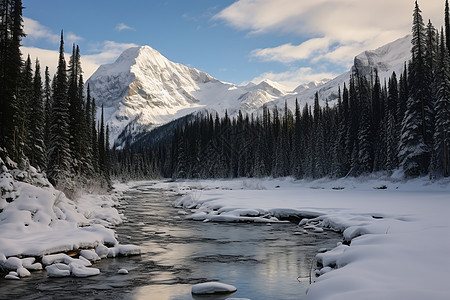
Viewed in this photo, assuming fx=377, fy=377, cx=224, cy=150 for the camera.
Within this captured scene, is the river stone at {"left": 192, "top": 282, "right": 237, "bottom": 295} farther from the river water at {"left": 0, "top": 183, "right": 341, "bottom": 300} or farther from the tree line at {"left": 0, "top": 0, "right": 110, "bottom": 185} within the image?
the tree line at {"left": 0, "top": 0, "right": 110, "bottom": 185}

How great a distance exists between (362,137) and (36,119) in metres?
44.7

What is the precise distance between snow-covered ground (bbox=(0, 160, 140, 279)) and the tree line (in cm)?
571

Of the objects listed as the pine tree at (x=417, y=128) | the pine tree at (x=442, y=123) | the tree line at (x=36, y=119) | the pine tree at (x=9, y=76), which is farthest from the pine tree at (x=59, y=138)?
the pine tree at (x=442, y=123)

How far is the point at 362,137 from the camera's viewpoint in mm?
57438

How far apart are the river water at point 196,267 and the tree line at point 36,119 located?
11769 millimetres

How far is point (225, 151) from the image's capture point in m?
112

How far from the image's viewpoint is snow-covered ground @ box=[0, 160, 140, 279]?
12141mm

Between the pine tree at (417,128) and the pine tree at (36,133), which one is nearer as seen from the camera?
the pine tree at (36,133)

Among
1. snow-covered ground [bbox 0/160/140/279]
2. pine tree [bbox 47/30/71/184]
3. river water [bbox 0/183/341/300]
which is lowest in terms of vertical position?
river water [bbox 0/183/341/300]

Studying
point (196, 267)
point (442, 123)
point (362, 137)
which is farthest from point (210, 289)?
point (362, 137)

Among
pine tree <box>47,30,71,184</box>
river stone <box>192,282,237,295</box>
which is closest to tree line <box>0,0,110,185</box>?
pine tree <box>47,30,71,184</box>

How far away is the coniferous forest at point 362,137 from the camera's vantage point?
41938mm

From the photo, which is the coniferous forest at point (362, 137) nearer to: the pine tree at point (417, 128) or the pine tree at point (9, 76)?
the pine tree at point (417, 128)

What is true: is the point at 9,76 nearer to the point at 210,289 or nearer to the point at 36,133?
the point at 36,133
